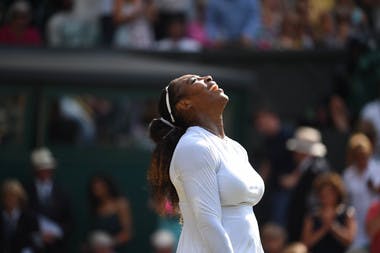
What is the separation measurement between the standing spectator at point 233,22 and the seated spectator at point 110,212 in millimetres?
2844

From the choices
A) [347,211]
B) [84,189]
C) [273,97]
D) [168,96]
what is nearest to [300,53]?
[273,97]

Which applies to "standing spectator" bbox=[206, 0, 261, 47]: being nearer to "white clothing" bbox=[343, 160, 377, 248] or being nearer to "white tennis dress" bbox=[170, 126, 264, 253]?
"white clothing" bbox=[343, 160, 377, 248]

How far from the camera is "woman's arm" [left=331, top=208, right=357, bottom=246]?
9.90 m

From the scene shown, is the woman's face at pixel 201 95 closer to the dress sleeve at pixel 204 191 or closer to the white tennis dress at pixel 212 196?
the white tennis dress at pixel 212 196

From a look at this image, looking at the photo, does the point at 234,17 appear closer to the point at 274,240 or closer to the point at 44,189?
the point at 44,189

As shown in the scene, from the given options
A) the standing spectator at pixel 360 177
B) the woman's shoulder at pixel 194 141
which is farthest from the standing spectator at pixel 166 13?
the woman's shoulder at pixel 194 141

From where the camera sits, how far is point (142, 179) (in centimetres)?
1309

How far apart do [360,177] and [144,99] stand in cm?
322

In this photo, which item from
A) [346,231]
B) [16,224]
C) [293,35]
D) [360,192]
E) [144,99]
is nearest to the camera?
[346,231]

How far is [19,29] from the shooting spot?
13805 mm

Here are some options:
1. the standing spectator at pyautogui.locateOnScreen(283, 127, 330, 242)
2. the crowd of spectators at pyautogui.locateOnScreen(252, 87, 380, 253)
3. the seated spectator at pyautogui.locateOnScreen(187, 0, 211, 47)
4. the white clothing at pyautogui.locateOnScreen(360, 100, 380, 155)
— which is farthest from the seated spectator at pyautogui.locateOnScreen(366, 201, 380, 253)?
the seated spectator at pyautogui.locateOnScreen(187, 0, 211, 47)

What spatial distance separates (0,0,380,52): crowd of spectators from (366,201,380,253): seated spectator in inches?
192

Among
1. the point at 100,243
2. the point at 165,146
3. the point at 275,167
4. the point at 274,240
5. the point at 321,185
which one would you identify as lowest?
the point at 100,243

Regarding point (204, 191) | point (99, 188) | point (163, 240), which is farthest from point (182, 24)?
point (204, 191)
